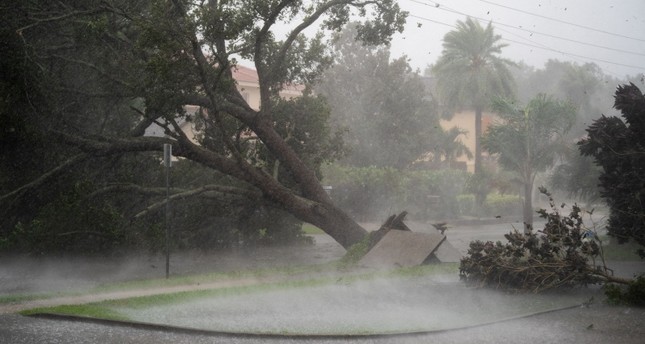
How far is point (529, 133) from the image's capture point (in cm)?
2850

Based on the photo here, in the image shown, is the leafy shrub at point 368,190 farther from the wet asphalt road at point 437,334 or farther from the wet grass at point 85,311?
the wet asphalt road at point 437,334

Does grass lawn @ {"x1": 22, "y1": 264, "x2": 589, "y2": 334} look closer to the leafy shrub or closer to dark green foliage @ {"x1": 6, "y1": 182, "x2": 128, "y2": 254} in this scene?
dark green foliage @ {"x1": 6, "y1": 182, "x2": 128, "y2": 254}

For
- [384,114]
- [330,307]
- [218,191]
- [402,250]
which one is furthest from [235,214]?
[384,114]

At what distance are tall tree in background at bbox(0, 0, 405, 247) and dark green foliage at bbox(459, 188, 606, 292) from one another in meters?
7.01

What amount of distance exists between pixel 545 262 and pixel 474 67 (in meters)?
34.5

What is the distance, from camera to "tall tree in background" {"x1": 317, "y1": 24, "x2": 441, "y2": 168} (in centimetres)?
4309

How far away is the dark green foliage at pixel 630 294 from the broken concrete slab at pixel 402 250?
18.6ft

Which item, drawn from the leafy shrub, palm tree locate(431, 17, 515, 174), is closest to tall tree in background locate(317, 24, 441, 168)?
palm tree locate(431, 17, 515, 174)

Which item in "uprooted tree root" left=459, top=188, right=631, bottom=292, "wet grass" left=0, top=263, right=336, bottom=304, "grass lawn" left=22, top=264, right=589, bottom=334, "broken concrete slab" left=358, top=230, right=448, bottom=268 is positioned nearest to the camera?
"grass lawn" left=22, top=264, right=589, bottom=334

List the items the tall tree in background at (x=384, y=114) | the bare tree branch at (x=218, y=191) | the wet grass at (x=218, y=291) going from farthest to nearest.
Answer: the tall tree in background at (x=384, y=114) < the bare tree branch at (x=218, y=191) < the wet grass at (x=218, y=291)

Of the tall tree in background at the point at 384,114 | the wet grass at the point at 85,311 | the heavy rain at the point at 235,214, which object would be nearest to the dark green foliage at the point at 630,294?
the heavy rain at the point at 235,214

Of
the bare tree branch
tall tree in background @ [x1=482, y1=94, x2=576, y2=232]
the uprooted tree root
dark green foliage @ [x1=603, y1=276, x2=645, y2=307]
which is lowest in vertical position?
dark green foliage @ [x1=603, y1=276, x2=645, y2=307]

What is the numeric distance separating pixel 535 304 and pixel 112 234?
1142 cm

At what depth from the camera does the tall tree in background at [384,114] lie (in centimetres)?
4309
